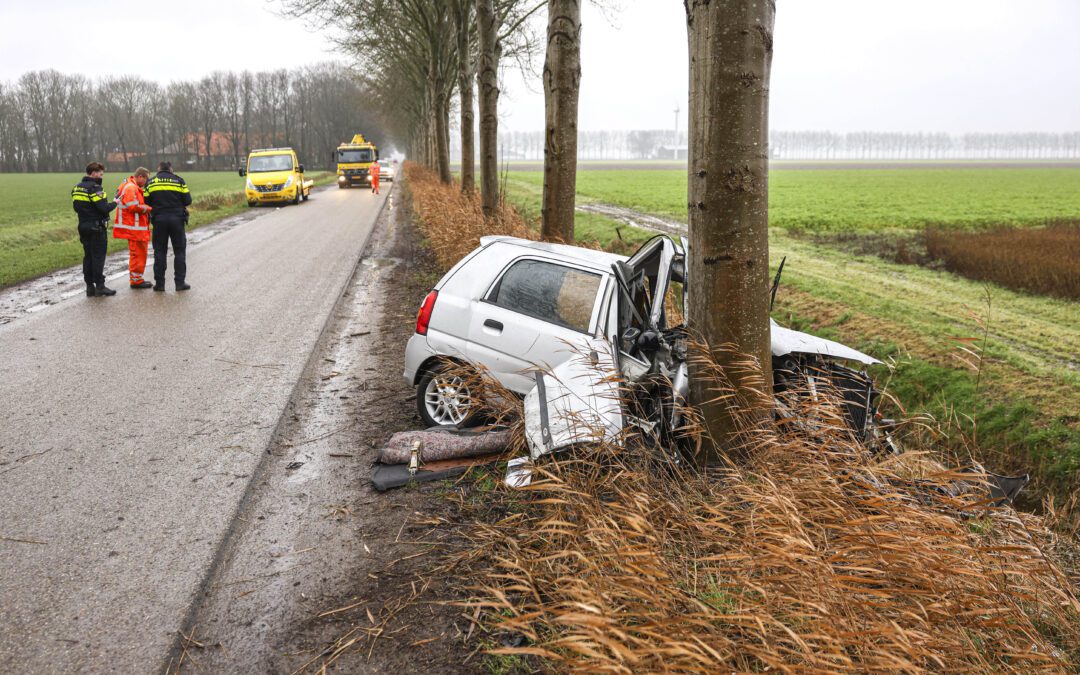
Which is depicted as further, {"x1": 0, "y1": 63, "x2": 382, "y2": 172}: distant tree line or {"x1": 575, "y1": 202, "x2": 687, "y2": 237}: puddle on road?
{"x1": 0, "y1": 63, "x2": 382, "y2": 172}: distant tree line

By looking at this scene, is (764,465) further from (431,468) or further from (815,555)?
(431,468)

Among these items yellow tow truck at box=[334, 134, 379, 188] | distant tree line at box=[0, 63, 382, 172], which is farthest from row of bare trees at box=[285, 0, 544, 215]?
distant tree line at box=[0, 63, 382, 172]

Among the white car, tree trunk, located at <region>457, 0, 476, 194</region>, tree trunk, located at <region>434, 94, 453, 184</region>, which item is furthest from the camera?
the white car

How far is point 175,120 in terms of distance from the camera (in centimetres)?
11612

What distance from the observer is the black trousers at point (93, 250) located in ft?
38.3

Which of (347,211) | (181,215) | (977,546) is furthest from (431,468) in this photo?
(347,211)

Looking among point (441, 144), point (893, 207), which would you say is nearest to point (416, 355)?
point (441, 144)

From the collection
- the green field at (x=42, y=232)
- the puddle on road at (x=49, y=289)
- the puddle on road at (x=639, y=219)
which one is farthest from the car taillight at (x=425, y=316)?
the puddle on road at (x=639, y=219)

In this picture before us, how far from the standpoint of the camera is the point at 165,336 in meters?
9.21

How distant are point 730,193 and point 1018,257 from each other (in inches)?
543

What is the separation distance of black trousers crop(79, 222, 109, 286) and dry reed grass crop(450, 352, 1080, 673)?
10291mm

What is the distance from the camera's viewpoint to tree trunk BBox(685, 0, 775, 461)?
14.3ft

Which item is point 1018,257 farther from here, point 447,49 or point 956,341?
point 447,49

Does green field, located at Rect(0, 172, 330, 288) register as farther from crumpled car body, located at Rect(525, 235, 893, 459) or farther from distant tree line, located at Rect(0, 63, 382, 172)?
distant tree line, located at Rect(0, 63, 382, 172)
